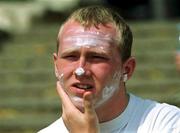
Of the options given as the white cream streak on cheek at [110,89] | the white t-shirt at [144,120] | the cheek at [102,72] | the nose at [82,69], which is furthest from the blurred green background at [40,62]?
the nose at [82,69]

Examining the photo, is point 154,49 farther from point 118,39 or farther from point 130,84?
point 118,39

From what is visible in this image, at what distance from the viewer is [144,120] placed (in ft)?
11.9

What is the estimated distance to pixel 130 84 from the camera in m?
10.2

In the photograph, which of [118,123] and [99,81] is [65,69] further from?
[118,123]

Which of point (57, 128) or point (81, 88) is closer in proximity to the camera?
point (81, 88)

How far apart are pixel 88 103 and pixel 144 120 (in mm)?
418

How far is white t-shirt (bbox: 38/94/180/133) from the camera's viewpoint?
3564mm

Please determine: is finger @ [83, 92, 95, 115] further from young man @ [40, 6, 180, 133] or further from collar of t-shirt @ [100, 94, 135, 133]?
collar of t-shirt @ [100, 94, 135, 133]

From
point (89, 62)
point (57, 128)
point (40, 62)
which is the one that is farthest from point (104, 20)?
point (40, 62)

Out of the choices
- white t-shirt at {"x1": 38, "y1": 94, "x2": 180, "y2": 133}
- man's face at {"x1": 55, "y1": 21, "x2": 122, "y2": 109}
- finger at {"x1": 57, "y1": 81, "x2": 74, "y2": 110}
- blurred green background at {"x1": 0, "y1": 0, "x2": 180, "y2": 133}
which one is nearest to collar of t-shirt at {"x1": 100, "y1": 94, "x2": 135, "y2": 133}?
white t-shirt at {"x1": 38, "y1": 94, "x2": 180, "y2": 133}

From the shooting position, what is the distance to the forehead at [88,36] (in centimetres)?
354

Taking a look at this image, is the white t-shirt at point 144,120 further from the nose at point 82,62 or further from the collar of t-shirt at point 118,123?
the nose at point 82,62

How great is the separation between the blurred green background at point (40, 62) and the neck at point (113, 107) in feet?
15.0

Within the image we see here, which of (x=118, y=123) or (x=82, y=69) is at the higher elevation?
(x=82, y=69)
